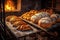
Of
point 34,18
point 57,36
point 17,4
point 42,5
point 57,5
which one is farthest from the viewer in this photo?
point 17,4

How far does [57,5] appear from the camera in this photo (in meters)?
2.25

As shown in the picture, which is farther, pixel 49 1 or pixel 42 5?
pixel 42 5

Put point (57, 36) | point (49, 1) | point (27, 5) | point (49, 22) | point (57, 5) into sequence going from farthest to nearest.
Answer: point (27, 5) < point (49, 1) < point (57, 5) < point (49, 22) < point (57, 36)

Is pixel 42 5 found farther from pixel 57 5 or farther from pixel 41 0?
pixel 57 5

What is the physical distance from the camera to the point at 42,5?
2.81 m

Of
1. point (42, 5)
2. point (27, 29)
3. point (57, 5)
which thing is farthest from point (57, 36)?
point (42, 5)

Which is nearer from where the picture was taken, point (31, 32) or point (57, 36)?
point (57, 36)

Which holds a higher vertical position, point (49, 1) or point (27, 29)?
point (49, 1)

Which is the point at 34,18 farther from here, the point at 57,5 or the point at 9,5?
the point at 9,5

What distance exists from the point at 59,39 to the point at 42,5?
74.1 inches

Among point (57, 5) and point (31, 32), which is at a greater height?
point (57, 5)

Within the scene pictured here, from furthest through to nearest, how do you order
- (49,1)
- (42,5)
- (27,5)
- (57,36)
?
(27,5) → (42,5) → (49,1) → (57,36)

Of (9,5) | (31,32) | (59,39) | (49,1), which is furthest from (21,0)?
(59,39)

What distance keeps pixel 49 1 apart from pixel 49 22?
1364 millimetres
